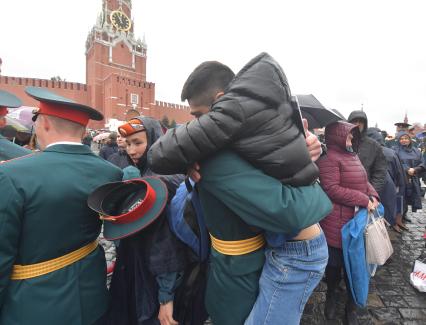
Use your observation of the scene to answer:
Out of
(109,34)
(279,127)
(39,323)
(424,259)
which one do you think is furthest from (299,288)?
(109,34)

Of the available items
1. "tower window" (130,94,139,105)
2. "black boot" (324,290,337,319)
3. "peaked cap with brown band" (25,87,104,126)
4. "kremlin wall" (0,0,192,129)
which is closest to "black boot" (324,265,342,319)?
"black boot" (324,290,337,319)

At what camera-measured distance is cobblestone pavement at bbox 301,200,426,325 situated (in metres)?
2.75

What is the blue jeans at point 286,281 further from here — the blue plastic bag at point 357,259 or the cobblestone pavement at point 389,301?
the cobblestone pavement at point 389,301

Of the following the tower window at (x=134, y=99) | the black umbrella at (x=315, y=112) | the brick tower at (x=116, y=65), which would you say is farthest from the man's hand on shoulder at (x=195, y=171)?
the tower window at (x=134, y=99)

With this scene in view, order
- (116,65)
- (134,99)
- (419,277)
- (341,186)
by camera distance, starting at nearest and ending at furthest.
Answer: (341,186) → (419,277) → (134,99) → (116,65)

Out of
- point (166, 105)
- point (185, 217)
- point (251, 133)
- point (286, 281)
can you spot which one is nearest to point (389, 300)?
point (286, 281)

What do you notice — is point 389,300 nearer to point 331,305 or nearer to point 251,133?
point 331,305

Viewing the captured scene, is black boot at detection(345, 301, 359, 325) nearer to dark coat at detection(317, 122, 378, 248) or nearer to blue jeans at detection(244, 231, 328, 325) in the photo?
dark coat at detection(317, 122, 378, 248)

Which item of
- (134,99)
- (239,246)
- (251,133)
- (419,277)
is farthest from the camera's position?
(134,99)

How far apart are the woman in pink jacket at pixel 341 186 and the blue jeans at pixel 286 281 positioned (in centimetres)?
130

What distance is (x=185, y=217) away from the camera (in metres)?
1.51

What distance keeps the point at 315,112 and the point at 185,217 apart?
157 cm

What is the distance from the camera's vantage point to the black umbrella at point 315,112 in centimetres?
Answer: 219

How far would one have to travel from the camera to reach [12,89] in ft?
119
